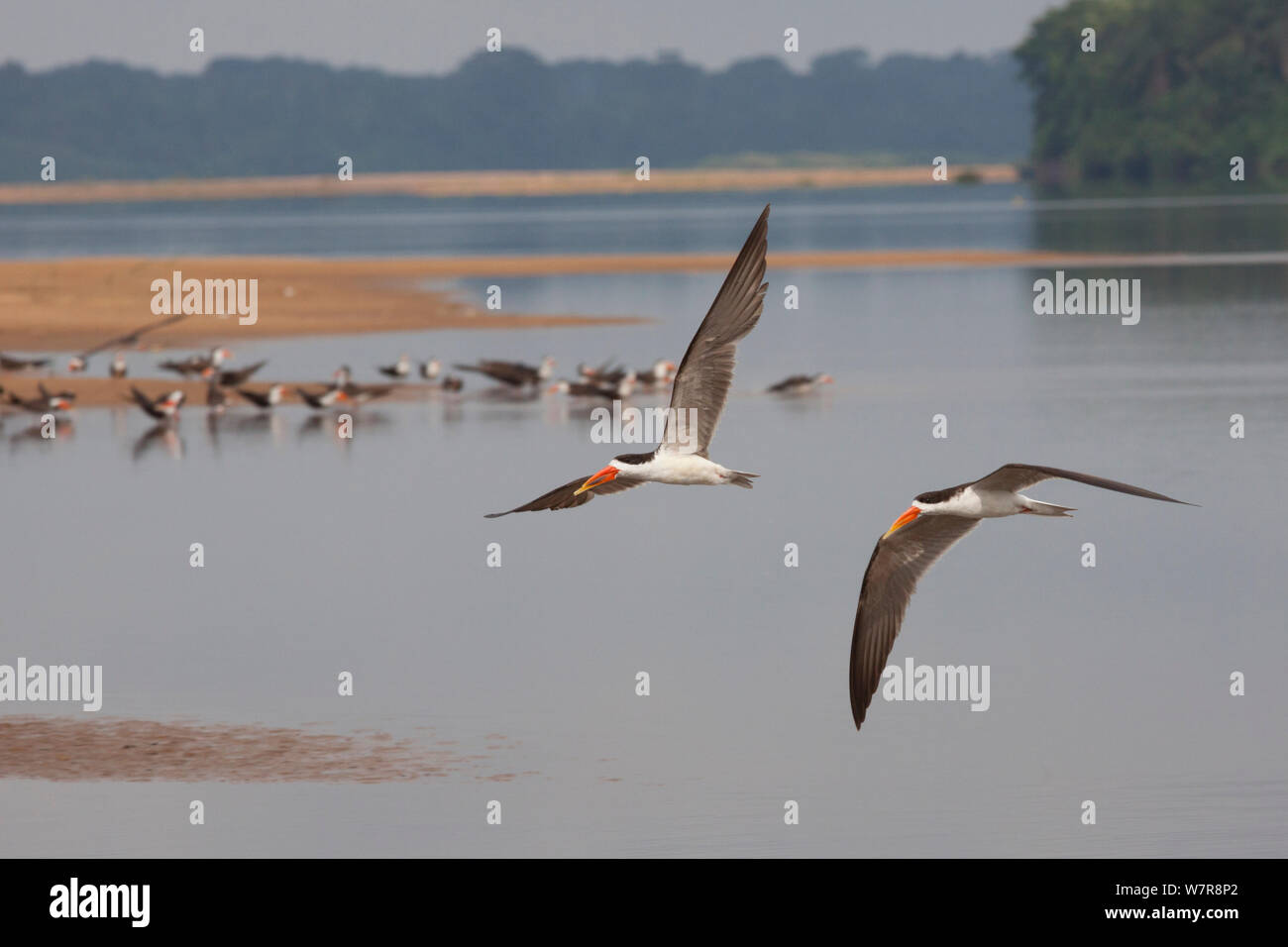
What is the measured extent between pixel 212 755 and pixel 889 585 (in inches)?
181

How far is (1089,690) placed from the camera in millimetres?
15812

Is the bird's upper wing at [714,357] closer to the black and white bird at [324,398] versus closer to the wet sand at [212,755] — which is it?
the wet sand at [212,755]

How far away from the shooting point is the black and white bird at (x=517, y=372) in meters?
34.1

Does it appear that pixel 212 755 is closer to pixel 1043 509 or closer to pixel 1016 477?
pixel 1016 477

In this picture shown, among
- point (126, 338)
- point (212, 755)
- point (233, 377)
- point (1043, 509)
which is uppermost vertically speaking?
point (126, 338)

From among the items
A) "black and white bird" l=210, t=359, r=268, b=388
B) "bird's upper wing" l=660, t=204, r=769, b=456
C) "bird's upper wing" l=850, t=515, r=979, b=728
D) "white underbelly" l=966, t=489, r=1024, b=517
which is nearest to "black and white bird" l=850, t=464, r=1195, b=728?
"bird's upper wing" l=850, t=515, r=979, b=728

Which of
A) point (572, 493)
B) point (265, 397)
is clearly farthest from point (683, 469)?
point (265, 397)

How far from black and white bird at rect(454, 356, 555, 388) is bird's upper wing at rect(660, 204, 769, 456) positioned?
2138 cm

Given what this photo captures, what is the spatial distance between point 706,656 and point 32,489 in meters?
11.8

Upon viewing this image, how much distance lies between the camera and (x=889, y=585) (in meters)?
12.9

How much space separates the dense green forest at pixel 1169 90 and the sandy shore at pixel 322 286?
65427 mm

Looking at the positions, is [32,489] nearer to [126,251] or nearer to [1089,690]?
[1089,690]

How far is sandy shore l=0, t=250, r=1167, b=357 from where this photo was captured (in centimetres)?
4638
